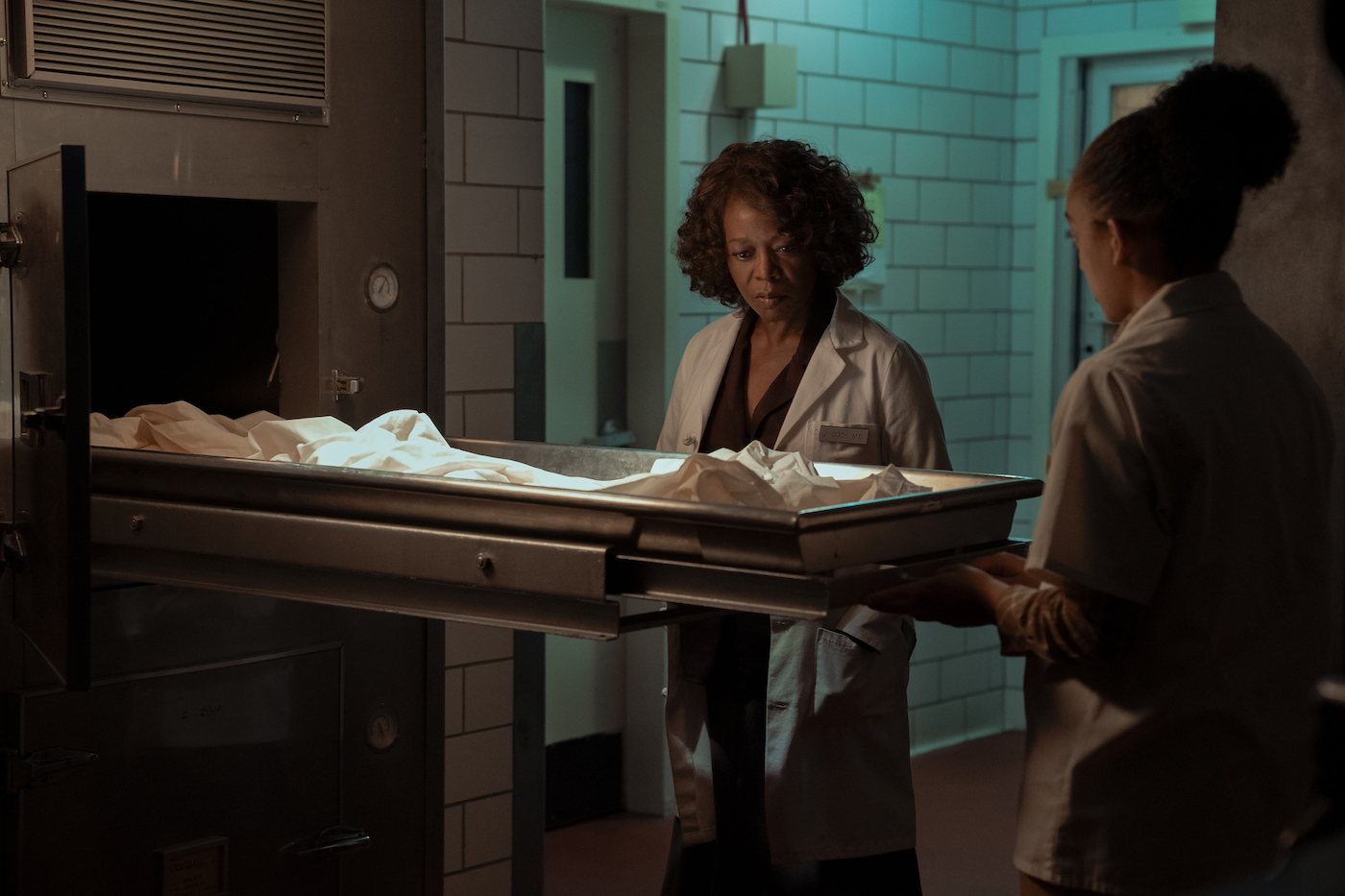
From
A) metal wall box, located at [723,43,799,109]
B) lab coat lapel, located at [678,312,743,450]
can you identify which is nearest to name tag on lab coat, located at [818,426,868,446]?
lab coat lapel, located at [678,312,743,450]

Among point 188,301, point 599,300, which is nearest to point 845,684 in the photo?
point 188,301

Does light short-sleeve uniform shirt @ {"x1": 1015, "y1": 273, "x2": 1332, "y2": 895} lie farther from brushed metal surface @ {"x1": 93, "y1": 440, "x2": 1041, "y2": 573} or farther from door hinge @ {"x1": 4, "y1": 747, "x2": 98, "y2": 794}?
door hinge @ {"x1": 4, "y1": 747, "x2": 98, "y2": 794}

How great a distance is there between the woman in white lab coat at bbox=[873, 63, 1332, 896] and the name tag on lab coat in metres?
0.92

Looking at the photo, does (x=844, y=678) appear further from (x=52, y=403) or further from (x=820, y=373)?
(x=52, y=403)

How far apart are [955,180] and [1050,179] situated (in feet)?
1.22

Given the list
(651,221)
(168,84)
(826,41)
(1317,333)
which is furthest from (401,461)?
Result: (826,41)

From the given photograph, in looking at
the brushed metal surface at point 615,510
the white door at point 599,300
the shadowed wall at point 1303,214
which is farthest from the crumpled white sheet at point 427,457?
the white door at point 599,300

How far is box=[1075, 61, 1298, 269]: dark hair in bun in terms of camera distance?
156 centimetres

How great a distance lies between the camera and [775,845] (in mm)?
2559

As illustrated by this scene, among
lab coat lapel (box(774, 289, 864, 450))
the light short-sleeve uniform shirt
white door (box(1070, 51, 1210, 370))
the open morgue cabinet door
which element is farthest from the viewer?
white door (box(1070, 51, 1210, 370))

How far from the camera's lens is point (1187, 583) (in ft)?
5.09

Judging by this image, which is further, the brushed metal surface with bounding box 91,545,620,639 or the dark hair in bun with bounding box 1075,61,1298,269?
the brushed metal surface with bounding box 91,545,620,639

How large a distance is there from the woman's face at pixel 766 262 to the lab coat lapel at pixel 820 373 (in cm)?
10

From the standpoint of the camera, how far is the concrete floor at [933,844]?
3.92 metres
